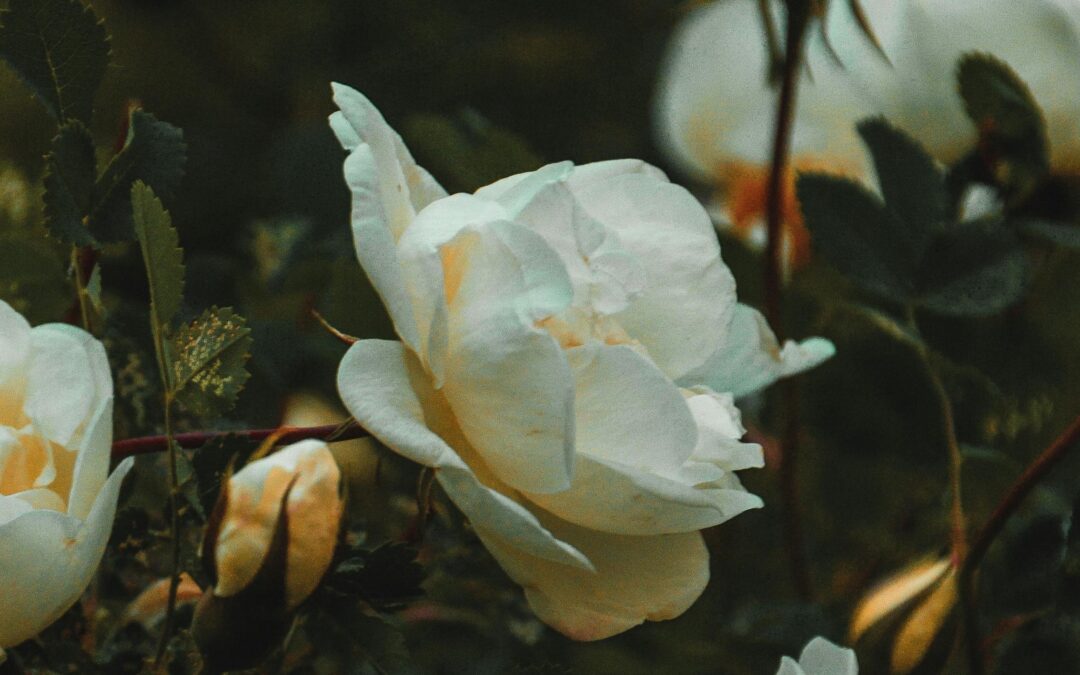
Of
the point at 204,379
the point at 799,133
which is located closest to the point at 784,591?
the point at 799,133

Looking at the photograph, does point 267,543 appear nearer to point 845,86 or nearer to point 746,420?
point 746,420

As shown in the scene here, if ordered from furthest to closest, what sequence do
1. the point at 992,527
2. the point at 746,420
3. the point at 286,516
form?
the point at 746,420 < the point at 992,527 < the point at 286,516

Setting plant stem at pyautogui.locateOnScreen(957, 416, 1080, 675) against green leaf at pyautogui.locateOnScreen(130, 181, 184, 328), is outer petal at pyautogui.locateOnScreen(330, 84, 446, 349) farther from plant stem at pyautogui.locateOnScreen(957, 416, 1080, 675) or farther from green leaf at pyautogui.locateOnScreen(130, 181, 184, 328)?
plant stem at pyautogui.locateOnScreen(957, 416, 1080, 675)

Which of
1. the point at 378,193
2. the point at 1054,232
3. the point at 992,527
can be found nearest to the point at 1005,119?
the point at 1054,232

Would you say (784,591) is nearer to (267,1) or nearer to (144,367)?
(144,367)

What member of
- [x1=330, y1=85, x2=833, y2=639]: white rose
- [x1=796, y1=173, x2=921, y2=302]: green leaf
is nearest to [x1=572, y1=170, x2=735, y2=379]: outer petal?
[x1=330, y1=85, x2=833, y2=639]: white rose
